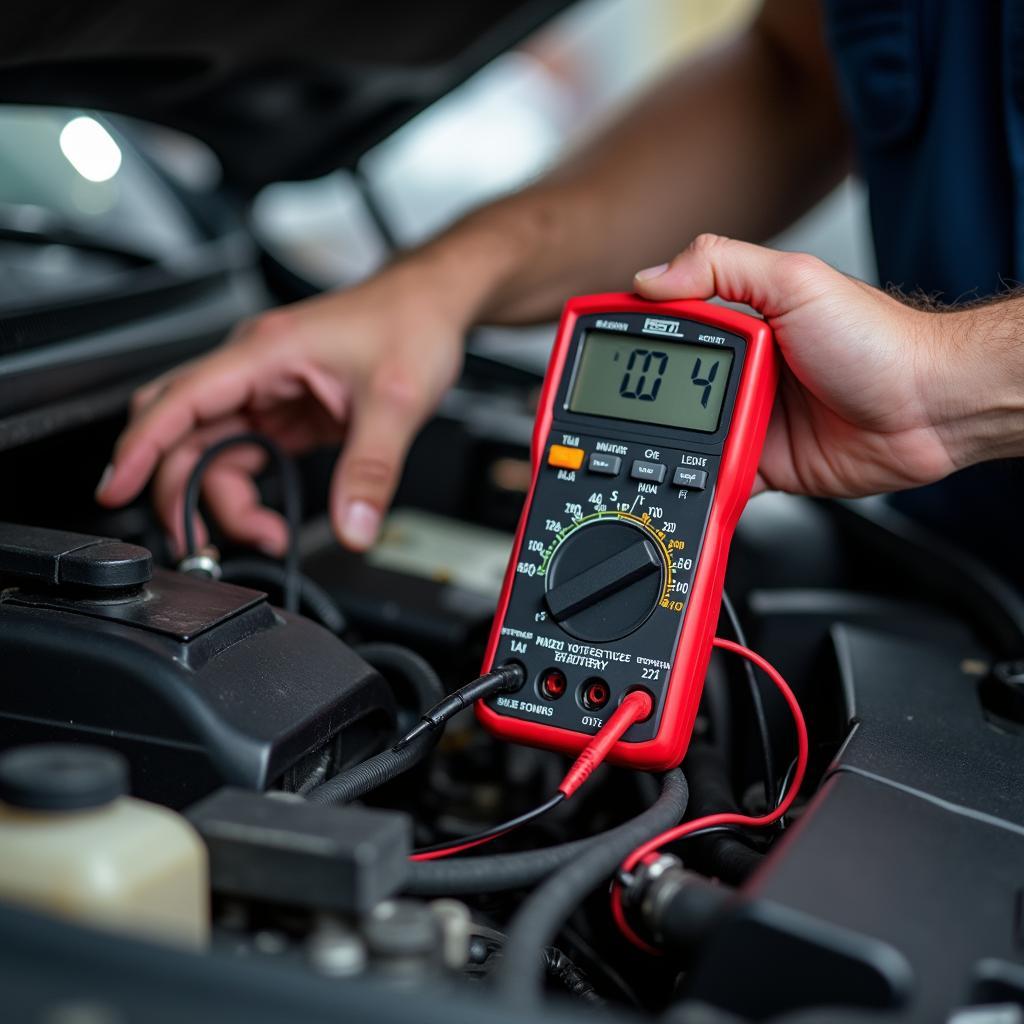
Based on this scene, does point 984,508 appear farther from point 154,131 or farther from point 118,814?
point 154,131

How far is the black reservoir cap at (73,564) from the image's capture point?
2.15 feet

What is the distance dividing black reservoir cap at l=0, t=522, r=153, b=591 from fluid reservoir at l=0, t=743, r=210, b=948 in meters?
0.20

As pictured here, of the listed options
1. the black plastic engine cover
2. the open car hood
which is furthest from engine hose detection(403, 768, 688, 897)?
the open car hood

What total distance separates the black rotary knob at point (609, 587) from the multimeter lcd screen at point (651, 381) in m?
0.09

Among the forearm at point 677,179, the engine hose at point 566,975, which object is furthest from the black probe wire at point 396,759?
the forearm at point 677,179

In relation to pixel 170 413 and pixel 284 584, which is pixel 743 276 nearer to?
pixel 284 584

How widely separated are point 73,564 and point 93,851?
27 centimetres

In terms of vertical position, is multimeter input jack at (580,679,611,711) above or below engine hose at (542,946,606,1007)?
above

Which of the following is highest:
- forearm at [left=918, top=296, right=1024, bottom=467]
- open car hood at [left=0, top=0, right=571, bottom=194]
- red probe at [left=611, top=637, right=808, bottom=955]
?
open car hood at [left=0, top=0, right=571, bottom=194]

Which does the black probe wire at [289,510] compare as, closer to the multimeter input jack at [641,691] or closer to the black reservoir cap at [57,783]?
the multimeter input jack at [641,691]

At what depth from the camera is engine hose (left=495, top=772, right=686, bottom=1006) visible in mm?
431

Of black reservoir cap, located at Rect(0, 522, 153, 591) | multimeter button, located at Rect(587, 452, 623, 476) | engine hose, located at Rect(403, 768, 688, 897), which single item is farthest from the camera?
multimeter button, located at Rect(587, 452, 623, 476)

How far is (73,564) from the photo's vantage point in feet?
2.16

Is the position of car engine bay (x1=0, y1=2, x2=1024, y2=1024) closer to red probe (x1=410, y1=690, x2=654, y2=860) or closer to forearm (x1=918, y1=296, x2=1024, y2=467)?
red probe (x1=410, y1=690, x2=654, y2=860)
